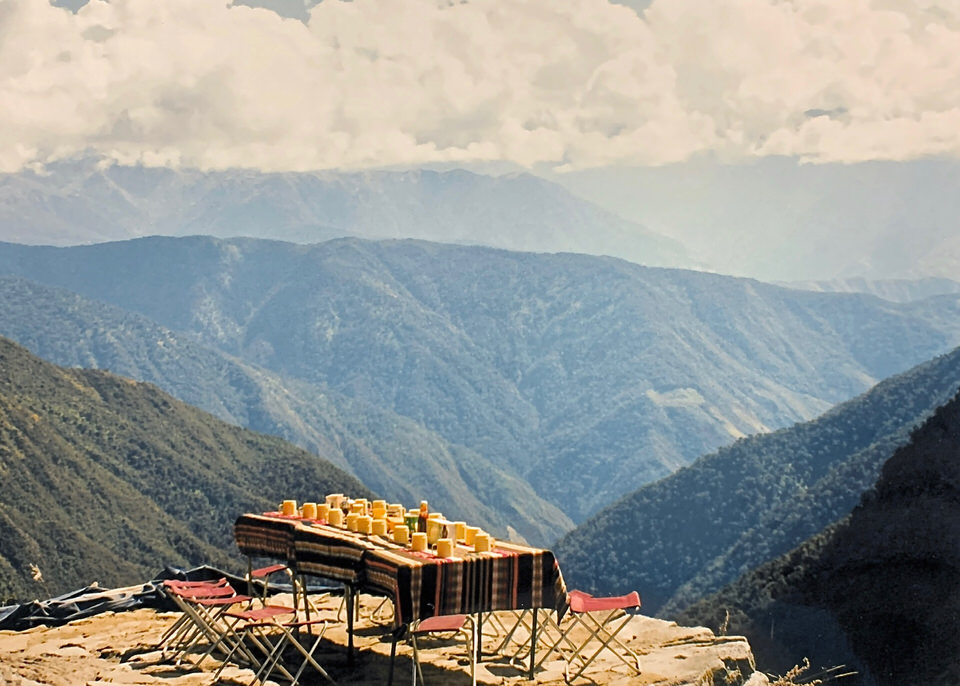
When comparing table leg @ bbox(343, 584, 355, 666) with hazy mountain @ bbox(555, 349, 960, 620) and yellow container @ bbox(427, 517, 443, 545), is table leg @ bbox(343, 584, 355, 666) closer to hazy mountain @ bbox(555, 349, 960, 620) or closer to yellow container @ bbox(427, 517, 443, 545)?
yellow container @ bbox(427, 517, 443, 545)

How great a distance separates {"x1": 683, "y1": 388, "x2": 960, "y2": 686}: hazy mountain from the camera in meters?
15.1

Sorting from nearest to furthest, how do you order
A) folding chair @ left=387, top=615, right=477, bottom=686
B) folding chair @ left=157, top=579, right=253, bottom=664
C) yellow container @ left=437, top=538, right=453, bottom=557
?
1. folding chair @ left=387, top=615, right=477, bottom=686
2. yellow container @ left=437, top=538, right=453, bottom=557
3. folding chair @ left=157, top=579, right=253, bottom=664

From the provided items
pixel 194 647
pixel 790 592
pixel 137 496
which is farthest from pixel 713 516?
pixel 194 647

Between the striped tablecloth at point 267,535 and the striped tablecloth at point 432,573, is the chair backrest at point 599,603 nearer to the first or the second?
the striped tablecloth at point 432,573

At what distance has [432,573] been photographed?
11320 millimetres

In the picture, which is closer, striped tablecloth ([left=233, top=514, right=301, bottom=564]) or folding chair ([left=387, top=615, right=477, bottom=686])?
folding chair ([left=387, top=615, right=477, bottom=686])

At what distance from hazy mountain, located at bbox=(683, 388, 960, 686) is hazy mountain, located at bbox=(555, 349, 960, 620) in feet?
176

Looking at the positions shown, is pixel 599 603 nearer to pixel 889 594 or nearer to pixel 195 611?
pixel 195 611

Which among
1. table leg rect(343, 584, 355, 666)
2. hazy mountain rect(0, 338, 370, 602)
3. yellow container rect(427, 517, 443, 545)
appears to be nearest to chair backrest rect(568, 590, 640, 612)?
yellow container rect(427, 517, 443, 545)

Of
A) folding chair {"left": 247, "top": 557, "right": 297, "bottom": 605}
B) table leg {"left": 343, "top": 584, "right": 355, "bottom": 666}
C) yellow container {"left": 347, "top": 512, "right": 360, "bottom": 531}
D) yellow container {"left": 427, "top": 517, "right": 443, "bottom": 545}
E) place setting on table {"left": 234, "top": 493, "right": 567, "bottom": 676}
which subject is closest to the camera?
place setting on table {"left": 234, "top": 493, "right": 567, "bottom": 676}

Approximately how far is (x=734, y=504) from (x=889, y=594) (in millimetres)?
88580

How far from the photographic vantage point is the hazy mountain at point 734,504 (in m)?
81.8

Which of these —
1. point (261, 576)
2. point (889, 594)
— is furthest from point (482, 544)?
point (889, 594)

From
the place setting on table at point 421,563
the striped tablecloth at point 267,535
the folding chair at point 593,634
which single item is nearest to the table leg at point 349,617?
the place setting on table at point 421,563
